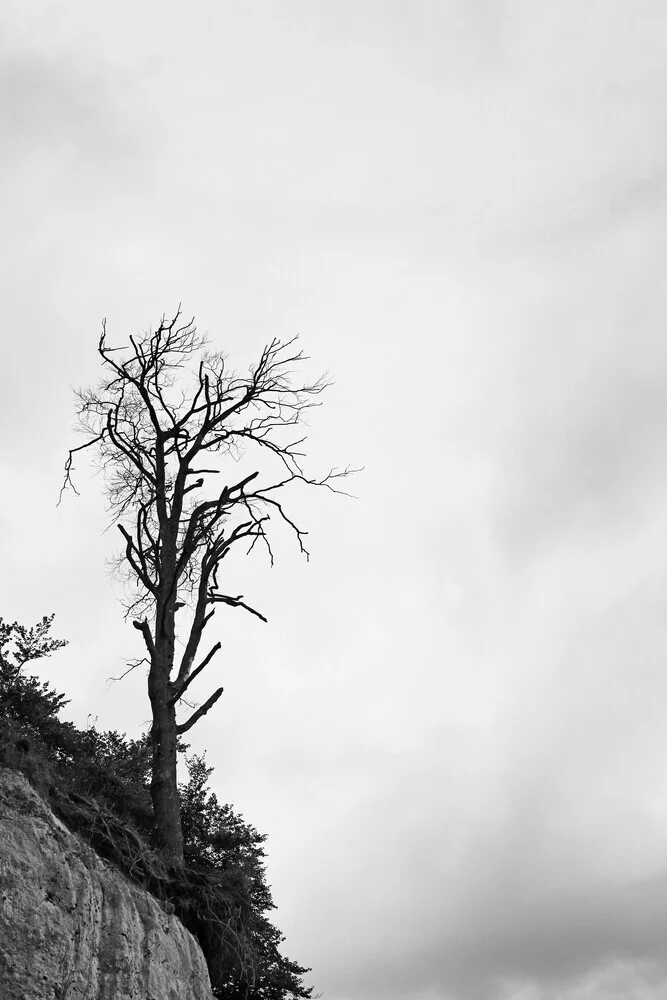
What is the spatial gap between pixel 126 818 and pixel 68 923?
13.4 feet

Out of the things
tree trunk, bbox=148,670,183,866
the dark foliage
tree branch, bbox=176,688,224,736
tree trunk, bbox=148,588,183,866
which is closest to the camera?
the dark foliage

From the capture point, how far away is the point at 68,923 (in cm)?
1286

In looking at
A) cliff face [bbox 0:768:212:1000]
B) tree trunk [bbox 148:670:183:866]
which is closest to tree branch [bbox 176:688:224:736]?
tree trunk [bbox 148:670:183:866]

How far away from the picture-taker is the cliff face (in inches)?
473

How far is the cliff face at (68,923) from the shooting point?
39.4ft

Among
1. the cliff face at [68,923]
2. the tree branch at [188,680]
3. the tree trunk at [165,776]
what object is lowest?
the cliff face at [68,923]

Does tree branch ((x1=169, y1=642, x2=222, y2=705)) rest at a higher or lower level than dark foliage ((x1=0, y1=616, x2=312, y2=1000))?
higher

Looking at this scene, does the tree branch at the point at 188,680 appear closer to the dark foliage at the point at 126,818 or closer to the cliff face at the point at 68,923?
the dark foliage at the point at 126,818

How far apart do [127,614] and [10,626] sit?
12.6 ft

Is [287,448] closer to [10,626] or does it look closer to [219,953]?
[10,626]

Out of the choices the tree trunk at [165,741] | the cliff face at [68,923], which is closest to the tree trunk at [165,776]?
the tree trunk at [165,741]

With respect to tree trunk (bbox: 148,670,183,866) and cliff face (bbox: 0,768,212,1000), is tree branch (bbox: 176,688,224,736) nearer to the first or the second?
tree trunk (bbox: 148,670,183,866)

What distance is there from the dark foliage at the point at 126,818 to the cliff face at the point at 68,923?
684 mm

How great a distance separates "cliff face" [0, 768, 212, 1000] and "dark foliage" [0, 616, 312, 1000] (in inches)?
26.9
